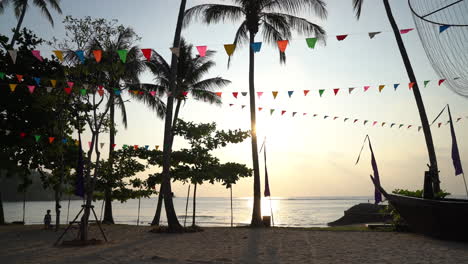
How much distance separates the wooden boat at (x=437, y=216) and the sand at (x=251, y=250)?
15.7 inches

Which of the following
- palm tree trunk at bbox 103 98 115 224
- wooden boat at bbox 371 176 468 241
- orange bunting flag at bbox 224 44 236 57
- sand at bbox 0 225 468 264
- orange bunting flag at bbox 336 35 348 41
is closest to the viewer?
sand at bbox 0 225 468 264

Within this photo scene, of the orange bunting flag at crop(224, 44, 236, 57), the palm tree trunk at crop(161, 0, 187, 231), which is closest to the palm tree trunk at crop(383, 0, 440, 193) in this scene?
the orange bunting flag at crop(224, 44, 236, 57)

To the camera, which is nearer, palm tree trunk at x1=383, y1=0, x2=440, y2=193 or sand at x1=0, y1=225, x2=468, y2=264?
sand at x1=0, y1=225, x2=468, y2=264

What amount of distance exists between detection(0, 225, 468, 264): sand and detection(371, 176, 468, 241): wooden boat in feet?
1.31

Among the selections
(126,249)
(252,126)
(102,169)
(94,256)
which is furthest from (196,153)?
(94,256)

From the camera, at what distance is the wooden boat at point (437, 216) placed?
35.6 feet

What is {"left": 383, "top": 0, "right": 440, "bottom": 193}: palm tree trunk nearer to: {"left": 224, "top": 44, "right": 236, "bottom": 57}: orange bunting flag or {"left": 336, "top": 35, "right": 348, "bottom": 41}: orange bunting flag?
{"left": 336, "top": 35, "right": 348, "bottom": 41}: orange bunting flag

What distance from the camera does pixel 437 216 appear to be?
11531 millimetres

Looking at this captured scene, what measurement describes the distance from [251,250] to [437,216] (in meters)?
5.97

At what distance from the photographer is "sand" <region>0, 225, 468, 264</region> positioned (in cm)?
870

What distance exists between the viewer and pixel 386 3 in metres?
17.7

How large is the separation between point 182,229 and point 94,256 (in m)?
7.03

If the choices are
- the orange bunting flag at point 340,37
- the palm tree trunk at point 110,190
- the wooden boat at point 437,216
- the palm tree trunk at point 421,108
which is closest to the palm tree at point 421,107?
the palm tree trunk at point 421,108

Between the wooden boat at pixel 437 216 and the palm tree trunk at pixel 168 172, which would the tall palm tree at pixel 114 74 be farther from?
the wooden boat at pixel 437 216
